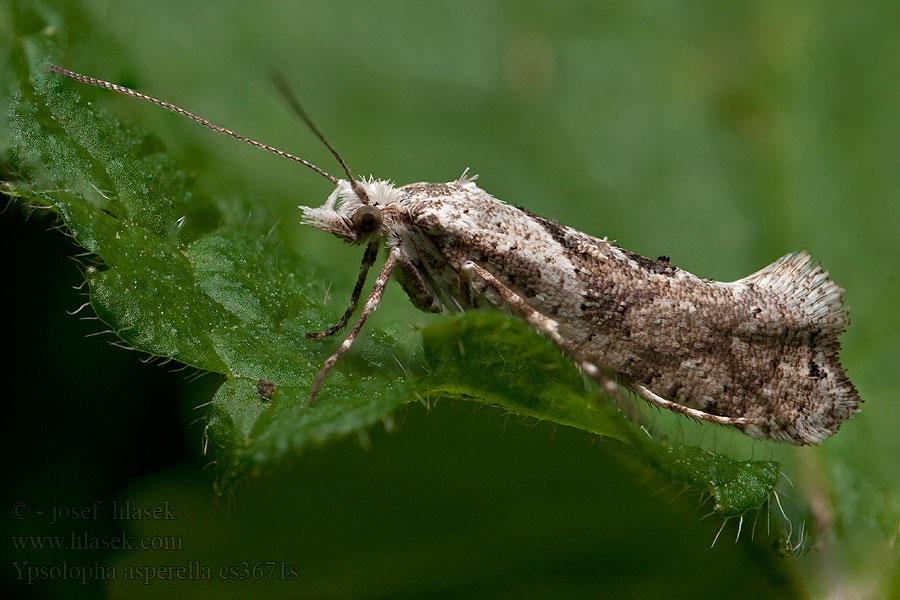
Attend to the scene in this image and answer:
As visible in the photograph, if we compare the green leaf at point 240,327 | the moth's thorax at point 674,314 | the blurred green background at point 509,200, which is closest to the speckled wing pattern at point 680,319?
the moth's thorax at point 674,314

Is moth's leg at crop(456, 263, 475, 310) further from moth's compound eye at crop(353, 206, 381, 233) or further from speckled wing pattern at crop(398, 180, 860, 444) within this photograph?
moth's compound eye at crop(353, 206, 381, 233)

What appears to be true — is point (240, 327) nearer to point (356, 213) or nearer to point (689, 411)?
point (356, 213)

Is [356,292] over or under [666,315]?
under

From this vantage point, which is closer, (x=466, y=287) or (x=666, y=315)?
(x=666, y=315)

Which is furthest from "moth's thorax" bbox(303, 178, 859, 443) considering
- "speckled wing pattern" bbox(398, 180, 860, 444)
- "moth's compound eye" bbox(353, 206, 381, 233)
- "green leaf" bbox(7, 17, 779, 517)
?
"green leaf" bbox(7, 17, 779, 517)

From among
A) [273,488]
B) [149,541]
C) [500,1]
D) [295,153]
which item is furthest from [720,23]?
[149,541]

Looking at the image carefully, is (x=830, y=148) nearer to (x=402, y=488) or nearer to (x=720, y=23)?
(x=720, y=23)

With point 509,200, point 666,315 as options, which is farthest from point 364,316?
point 509,200
